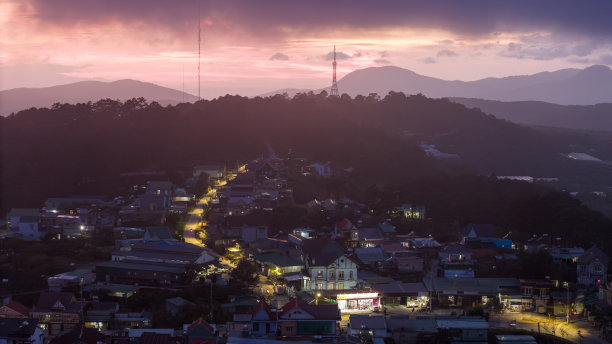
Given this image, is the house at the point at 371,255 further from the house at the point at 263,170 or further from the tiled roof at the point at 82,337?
the house at the point at 263,170

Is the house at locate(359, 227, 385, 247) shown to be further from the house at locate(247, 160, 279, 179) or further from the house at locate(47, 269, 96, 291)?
the house at locate(247, 160, 279, 179)

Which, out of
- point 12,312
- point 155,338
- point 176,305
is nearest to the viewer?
point 155,338

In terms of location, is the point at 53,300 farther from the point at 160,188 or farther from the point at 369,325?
the point at 160,188

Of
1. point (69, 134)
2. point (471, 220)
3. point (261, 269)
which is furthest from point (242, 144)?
point (261, 269)

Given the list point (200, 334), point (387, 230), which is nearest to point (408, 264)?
point (387, 230)

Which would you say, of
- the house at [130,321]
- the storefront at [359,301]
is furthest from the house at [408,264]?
the house at [130,321]

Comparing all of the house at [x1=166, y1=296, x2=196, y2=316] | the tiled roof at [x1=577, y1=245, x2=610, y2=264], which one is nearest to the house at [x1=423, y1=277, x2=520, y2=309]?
the tiled roof at [x1=577, y1=245, x2=610, y2=264]

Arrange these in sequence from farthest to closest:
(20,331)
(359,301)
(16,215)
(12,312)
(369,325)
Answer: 1. (16,215)
2. (359,301)
3. (12,312)
4. (369,325)
5. (20,331)
